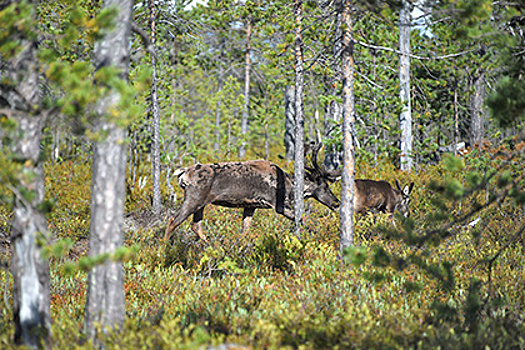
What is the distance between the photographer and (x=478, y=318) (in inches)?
213

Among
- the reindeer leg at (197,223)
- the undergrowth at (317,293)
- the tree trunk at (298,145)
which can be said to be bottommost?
the undergrowth at (317,293)

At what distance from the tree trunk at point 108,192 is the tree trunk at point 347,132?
3918mm

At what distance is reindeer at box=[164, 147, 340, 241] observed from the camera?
994 centimetres

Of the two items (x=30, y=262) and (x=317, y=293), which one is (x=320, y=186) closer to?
(x=317, y=293)

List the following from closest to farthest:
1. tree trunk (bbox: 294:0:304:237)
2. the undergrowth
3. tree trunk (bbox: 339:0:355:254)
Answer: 1. the undergrowth
2. tree trunk (bbox: 339:0:355:254)
3. tree trunk (bbox: 294:0:304:237)

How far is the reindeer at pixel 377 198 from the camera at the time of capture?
11188 millimetres

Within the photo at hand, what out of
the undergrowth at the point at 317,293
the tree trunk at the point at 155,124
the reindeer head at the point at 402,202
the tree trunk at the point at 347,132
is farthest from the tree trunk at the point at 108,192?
the reindeer head at the point at 402,202

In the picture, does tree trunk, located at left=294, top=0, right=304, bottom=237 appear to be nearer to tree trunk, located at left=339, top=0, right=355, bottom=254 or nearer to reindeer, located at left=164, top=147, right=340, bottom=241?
reindeer, located at left=164, top=147, right=340, bottom=241

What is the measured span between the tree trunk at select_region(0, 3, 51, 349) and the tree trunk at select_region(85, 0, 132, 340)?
40 centimetres

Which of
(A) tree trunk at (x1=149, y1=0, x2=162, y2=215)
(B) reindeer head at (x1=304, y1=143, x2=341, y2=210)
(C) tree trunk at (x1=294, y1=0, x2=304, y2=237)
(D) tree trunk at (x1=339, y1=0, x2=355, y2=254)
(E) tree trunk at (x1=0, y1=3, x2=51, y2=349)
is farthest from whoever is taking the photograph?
(A) tree trunk at (x1=149, y1=0, x2=162, y2=215)

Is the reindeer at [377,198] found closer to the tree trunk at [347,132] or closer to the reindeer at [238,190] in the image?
the reindeer at [238,190]

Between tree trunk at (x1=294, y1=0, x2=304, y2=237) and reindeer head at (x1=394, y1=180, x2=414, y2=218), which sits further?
reindeer head at (x1=394, y1=180, x2=414, y2=218)

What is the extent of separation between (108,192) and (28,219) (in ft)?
2.12

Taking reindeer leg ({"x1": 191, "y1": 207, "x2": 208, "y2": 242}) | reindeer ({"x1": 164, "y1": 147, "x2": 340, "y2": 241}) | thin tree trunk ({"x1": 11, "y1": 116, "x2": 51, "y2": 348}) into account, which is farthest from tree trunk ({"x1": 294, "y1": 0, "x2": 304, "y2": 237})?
thin tree trunk ({"x1": 11, "y1": 116, "x2": 51, "y2": 348})
